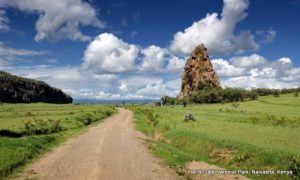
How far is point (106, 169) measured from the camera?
931 inches

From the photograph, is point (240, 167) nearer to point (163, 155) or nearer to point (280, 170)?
point (280, 170)

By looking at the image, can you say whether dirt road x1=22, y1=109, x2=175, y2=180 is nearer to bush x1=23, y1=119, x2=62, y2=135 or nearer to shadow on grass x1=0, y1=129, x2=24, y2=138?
shadow on grass x1=0, y1=129, x2=24, y2=138

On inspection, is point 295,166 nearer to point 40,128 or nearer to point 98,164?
point 98,164

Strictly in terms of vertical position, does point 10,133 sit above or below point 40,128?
below

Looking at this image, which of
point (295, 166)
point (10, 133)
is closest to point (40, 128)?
point (10, 133)

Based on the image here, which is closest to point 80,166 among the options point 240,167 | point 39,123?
point 240,167

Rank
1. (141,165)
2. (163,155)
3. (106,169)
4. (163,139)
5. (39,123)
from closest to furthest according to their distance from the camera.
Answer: (106,169), (141,165), (163,155), (163,139), (39,123)

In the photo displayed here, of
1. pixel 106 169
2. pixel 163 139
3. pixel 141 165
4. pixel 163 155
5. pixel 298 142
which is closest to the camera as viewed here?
pixel 106 169

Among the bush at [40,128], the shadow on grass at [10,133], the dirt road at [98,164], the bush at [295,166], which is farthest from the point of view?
the bush at [40,128]

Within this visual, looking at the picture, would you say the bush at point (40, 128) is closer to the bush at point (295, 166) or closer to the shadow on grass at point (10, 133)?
the shadow on grass at point (10, 133)

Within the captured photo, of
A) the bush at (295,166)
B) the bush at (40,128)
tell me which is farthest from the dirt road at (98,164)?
the bush at (40,128)

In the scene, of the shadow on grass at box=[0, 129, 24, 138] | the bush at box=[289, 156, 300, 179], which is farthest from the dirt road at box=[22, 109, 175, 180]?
the shadow on grass at box=[0, 129, 24, 138]

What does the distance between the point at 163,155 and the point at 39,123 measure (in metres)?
31.3

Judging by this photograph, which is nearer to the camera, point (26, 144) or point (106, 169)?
point (106, 169)
